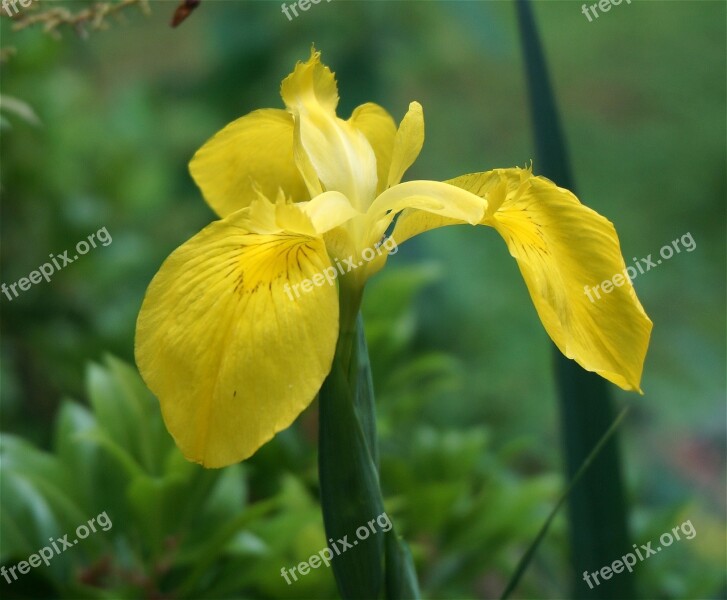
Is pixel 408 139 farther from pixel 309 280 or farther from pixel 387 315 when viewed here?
pixel 387 315

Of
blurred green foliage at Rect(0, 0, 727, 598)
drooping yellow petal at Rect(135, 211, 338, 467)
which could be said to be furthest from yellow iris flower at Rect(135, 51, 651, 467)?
blurred green foliage at Rect(0, 0, 727, 598)

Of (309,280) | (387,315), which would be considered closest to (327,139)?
(309,280)

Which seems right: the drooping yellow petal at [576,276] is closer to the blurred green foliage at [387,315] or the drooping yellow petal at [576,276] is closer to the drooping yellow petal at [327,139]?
the drooping yellow petal at [327,139]

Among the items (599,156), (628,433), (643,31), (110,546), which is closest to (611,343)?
(110,546)

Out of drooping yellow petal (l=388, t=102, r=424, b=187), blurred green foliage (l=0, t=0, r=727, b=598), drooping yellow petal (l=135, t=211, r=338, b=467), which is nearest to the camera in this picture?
drooping yellow petal (l=135, t=211, r=338, b=467)

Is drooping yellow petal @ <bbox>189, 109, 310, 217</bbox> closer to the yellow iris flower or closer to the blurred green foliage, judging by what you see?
the yellow iris flower

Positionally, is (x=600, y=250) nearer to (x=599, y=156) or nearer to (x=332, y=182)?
(x=332, y=182)
